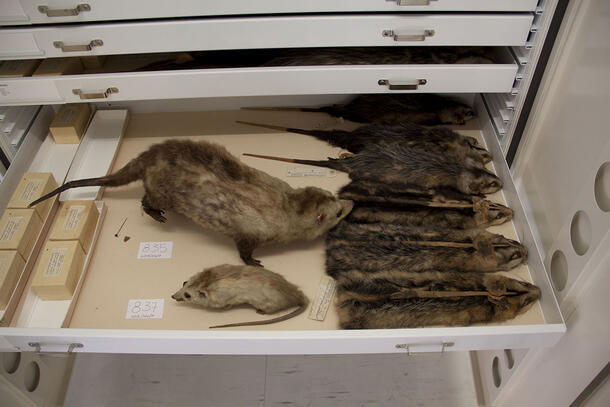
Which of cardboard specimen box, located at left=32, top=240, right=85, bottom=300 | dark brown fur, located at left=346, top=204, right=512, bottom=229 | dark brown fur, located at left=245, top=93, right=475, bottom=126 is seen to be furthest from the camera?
dark brown fur, located at left=245, top=93, right=475, bottom=126

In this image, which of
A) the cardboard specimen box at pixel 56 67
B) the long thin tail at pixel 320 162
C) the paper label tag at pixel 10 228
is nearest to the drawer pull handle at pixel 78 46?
the cardboard specimen box at pixel 56 67

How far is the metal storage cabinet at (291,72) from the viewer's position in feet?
5.17

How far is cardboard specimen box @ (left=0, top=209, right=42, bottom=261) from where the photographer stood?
6.05 feet

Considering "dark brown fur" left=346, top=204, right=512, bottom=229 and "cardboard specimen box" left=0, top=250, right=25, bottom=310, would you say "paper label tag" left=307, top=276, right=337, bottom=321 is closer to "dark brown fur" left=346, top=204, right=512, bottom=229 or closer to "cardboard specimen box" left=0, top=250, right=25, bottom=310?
"dark brown fur" left=346, top=204, right=512, bottom=229

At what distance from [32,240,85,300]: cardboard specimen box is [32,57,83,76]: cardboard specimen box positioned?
25.8 inches

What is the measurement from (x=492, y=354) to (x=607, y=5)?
1450mm

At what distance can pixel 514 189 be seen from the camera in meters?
1.98

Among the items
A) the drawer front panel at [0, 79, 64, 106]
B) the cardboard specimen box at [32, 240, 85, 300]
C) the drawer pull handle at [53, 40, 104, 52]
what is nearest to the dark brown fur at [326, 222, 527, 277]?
the cardboard specimen box at [32, 240, 85, 300]

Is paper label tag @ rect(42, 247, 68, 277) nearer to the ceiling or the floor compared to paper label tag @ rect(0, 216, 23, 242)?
nearer to the floor

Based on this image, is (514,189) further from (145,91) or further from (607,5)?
(145,91)

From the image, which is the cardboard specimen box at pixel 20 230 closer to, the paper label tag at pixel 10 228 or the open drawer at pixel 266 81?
the paper label tag at pixel 10 228

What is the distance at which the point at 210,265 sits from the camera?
1.95 meters

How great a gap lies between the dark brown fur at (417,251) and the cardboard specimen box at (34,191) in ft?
3.63

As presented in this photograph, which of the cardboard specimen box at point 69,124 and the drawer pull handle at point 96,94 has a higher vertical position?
the drawer pull handle at point 96,94
